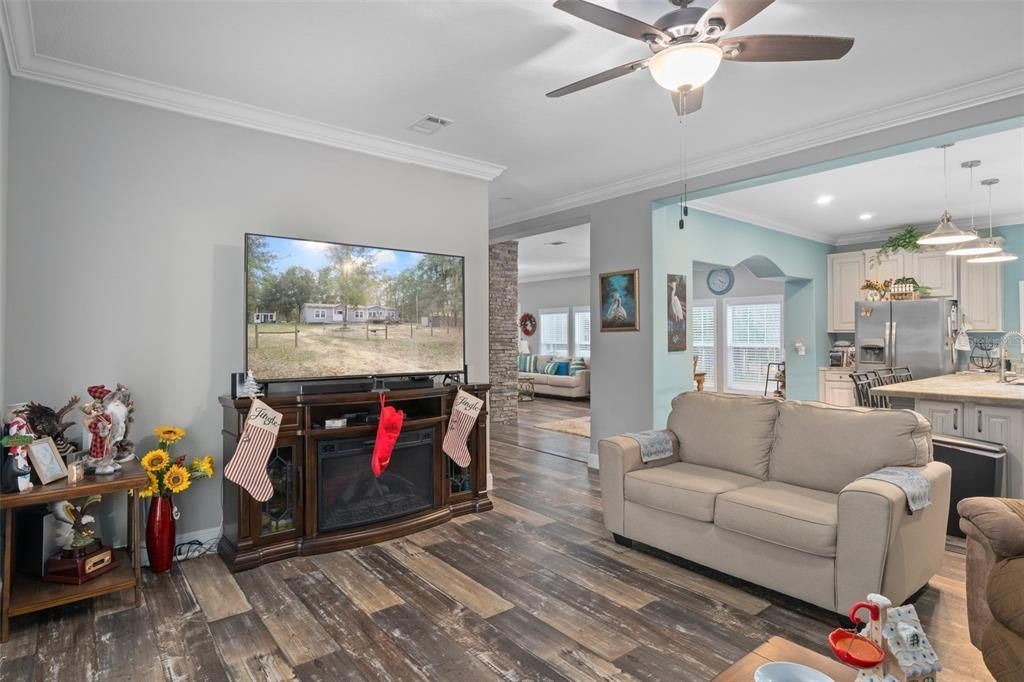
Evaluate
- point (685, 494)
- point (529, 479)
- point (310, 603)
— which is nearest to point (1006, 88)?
point (685, 494)

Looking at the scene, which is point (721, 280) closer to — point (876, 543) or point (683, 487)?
point (683, 487)

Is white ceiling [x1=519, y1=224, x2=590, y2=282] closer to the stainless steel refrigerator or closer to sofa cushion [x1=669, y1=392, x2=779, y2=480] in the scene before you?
sofa cushion [x1=669, y1=392, x2=779, y2=480]

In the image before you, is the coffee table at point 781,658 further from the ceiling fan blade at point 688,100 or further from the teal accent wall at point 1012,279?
the teal accent wall at point 1012,279

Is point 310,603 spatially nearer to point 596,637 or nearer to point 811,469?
point 596,637

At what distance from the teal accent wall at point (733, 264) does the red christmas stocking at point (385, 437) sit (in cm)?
240

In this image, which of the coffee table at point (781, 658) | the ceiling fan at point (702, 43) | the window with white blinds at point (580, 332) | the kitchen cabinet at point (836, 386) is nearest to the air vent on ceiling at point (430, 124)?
the ceiling fan at point (702, 43)

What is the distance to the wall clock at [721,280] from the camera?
9.47 meters

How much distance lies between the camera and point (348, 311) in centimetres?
345

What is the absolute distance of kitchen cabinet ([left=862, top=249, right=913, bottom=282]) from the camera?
6.93 meters

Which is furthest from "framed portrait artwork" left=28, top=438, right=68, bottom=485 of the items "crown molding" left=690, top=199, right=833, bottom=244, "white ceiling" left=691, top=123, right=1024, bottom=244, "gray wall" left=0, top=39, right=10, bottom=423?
"white ceiling" left=691, top=123, right=1024, bottom=244

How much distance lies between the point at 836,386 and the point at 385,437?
6.29 m

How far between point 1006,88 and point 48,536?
5340mm

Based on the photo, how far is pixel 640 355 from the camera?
4812mm

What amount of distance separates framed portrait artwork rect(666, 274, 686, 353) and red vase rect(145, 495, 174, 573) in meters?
3.89
